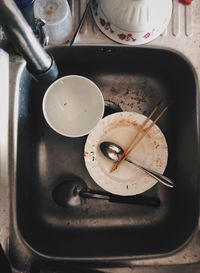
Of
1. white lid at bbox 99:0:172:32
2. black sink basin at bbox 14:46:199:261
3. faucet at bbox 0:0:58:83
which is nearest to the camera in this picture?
faucet at bbox 0:0:58:83

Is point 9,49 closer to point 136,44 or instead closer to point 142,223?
point 136,44

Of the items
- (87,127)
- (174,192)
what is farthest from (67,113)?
(174,192)

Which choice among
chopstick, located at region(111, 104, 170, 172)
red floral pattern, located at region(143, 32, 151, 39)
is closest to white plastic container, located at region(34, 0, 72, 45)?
red floral pattern, located at region(143, 32, 151, 39)

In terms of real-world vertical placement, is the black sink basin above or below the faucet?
below

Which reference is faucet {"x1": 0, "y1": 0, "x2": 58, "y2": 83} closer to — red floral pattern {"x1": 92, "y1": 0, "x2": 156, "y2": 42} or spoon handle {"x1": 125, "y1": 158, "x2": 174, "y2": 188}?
red floral pattern {"x1": 92, "y1": 0, "x2": 156, "y2": 42}

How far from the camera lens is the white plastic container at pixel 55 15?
0.80 metres

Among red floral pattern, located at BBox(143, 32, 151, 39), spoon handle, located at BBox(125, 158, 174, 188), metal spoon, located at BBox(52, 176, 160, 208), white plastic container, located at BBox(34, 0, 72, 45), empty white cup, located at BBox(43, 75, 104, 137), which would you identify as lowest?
metal spoon, located at BBox(52, 176, 160, 208)

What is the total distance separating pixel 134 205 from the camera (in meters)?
0.95

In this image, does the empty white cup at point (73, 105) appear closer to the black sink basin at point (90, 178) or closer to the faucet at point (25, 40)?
the black sink basin at point (90, 178)

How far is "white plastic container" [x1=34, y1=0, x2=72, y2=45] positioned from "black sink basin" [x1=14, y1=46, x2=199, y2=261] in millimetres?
60

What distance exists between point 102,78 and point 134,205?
319 mm

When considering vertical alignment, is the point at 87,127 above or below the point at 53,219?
above

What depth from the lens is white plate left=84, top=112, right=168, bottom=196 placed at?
908mm

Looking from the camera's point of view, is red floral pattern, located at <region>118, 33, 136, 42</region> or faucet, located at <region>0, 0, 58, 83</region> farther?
red floral pattern, located at <region>118, 33, 136, 42</region>
